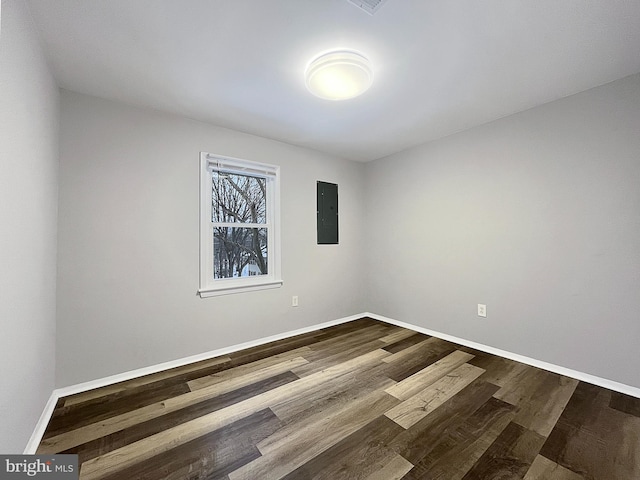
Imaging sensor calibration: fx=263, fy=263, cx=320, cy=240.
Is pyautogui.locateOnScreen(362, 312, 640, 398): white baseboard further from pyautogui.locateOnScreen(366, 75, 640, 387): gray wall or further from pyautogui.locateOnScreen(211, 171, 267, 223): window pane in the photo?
pyautogui.locateOnScreen(211, 171, 267, 223): window pane

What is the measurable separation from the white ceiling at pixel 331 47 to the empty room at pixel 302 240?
16 millimetres

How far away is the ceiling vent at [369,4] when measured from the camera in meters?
1.34

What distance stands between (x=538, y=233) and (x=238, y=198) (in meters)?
3.05

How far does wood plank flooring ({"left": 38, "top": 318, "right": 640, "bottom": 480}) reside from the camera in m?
1.34

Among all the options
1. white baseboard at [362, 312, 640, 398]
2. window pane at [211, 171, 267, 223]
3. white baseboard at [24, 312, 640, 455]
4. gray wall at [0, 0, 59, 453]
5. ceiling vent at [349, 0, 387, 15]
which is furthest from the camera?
window pane at [211, 171, 267, 223]

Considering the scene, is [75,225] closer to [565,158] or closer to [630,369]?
[565,158]

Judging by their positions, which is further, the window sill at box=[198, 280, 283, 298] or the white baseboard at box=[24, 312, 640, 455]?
the window sill at box=[198, 280, 283, 298]

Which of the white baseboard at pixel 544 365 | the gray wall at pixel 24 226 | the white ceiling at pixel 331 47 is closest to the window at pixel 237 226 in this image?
the white ceiling at pixel 331 47

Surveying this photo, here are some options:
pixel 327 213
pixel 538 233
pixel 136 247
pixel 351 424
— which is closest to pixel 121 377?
pixel 136 247

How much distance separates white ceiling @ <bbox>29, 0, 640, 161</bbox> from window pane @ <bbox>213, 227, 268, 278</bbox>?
1222mm

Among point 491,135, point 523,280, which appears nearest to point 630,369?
point 523,280

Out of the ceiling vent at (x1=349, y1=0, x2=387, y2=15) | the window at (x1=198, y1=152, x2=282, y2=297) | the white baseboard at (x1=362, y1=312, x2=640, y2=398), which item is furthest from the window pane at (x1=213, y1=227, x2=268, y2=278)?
the ceiling vent at (x1=349, y1=0, x2=387, y2=15)

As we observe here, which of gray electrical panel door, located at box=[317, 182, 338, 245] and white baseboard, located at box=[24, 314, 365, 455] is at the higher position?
gray electrical panel door, located at box=[317, 182, 338, 245]

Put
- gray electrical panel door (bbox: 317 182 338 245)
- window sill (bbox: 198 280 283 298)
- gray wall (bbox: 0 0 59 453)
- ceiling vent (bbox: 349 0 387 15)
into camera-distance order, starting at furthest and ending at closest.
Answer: gray electrical panel door (bbox: 317 182 338 245) → window sill (bbox: 198 280 283 298) → ceiling vent (bbox: 349 0 387 15) → gray wall (bbox: 0 0 59 453)
